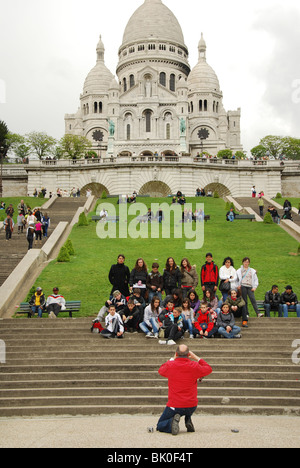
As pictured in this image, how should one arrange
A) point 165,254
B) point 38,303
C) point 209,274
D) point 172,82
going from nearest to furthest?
point 209,274, point 38,303, point 165,254, point 172,82

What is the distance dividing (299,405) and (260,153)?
271 ft

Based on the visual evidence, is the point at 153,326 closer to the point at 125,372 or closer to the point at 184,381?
the point at 125,372

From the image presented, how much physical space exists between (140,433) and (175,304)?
563cm

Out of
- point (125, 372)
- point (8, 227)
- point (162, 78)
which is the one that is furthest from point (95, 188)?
point (162, 78)

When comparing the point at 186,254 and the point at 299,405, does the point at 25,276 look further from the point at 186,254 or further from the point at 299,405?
the point at 299,405

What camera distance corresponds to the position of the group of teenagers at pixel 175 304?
41.9 ft

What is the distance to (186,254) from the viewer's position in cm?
2325

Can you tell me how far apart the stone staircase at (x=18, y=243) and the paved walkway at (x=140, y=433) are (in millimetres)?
10070

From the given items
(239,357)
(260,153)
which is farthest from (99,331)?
(260,153)

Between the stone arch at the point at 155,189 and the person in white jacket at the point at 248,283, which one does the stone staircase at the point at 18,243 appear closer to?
the person in white jacket at the point at 248,283

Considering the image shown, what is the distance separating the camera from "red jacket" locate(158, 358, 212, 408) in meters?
8.21

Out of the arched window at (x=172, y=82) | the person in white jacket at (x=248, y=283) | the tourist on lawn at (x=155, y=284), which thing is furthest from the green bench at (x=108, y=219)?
the arched window at (x=172, y=82)

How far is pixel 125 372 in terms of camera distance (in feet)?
37.3

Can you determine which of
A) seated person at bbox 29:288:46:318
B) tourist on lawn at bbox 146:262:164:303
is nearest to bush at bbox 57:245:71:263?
seated person at bbox 29:288:46:318
